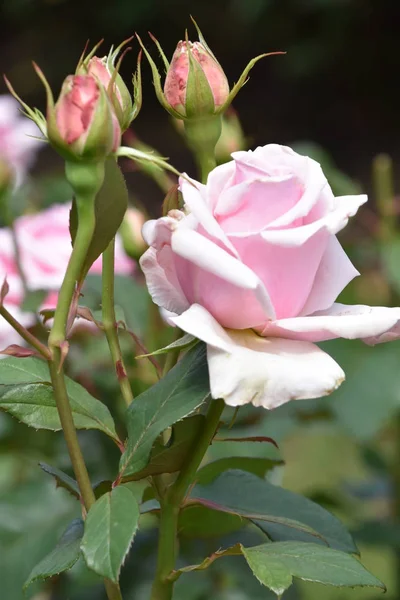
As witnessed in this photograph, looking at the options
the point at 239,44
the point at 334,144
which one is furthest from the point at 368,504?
the point at 239,44

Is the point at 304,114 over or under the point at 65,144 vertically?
under

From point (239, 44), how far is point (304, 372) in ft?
15.2

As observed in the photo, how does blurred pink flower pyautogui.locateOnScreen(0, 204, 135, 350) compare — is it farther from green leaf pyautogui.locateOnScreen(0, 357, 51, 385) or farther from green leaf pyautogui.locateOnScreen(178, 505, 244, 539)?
green leaf pyautogui.locateOnScreen(0, 357, 51, 385)

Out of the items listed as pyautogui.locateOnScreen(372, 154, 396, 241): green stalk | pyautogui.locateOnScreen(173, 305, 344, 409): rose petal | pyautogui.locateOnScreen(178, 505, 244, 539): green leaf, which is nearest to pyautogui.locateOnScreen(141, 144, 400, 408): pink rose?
pyautogui.locateOnScreen(173, 305, 344, 409): rose petal

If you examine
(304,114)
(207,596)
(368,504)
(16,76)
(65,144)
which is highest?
(65,144)

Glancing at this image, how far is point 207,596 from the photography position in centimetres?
83

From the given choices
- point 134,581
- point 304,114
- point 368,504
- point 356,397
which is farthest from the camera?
point 304,114

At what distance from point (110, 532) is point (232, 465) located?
0.68 ft

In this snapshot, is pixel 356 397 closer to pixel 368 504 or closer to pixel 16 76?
pixel 368 504

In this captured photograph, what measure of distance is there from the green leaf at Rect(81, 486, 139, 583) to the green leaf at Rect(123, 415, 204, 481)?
1.1 inches

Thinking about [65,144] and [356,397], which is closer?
[65,144]

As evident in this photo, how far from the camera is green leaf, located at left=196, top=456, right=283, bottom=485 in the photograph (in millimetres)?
544

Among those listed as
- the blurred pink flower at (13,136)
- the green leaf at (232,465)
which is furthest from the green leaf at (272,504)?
the blurred pink flower at (13,136)

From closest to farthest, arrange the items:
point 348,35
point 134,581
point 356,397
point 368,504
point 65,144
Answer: point 65,144
point 134,581
point 356,397
point 368,504
point 348,35
